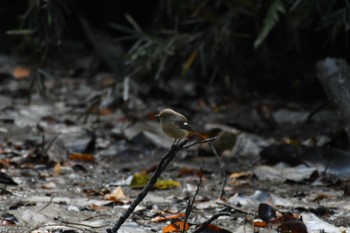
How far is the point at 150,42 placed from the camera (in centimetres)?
531

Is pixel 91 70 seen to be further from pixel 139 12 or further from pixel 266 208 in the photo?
pixel 266 208

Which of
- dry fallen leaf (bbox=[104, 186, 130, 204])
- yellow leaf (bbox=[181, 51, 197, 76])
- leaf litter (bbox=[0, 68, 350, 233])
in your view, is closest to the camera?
leaf litter (bbox=[0, 68, 350, 233])

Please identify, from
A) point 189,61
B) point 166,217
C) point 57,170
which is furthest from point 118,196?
point 189,61

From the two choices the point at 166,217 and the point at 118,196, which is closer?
the point at 166,217

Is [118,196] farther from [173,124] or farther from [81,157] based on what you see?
[81,157]

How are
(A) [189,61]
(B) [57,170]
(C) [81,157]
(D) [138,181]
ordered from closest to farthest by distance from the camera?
(D) [138,181] < (B) [57,170] < (C) [81,157] < (A) [189,61]

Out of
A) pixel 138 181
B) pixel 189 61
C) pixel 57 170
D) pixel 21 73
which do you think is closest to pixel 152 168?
pixel 138 181

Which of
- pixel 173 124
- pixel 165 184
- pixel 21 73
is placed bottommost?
pixel 21 73

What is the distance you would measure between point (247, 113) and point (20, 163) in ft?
6.95

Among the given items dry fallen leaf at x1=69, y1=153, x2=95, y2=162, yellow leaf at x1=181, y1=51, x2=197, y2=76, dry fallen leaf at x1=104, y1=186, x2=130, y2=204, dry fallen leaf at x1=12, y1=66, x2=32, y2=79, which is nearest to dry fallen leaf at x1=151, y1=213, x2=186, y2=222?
dry fallen leaf at x1=104, y1=186, x2=130, y2=204

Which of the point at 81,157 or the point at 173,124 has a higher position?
the point at 173,124

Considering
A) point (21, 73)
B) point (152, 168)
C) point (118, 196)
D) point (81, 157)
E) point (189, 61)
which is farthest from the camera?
point (21, 73)

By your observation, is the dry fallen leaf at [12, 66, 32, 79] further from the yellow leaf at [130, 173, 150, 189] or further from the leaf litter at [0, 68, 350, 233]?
the yellow leaf at [130, 173, 150, 189]

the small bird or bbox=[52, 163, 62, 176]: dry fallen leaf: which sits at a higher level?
the small bird
